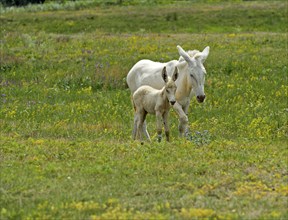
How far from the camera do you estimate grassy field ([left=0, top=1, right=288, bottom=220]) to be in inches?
382

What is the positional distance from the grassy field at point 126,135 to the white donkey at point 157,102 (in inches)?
22.9

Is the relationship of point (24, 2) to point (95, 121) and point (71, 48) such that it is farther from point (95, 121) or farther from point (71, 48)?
point (95, 121)

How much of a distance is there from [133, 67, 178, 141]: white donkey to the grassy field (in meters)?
0.58

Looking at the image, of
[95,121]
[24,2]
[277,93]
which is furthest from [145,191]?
[24,2]

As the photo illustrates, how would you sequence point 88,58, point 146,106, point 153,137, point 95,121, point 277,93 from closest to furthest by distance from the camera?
point 146,106, point 153,137, point 95,121, point 277,93, point 88,58

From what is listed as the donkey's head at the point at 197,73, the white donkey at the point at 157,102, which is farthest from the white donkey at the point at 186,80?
the white donkey at the point at 157,102

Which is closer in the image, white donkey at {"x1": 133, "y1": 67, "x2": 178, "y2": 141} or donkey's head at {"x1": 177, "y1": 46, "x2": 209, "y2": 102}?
white donkey at {"x1": 133, "y1": 67, "x2": 178, "y2": 141}

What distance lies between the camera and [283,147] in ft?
44.7

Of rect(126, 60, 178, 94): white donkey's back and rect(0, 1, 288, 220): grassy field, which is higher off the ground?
rect(126, 60, 178, 94): white donkey's back

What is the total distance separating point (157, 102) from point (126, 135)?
209 centimetres

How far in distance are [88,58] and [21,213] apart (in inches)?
783

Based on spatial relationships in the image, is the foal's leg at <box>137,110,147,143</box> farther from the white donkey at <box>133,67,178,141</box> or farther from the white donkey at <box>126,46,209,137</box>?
the white donkey at <box>126,46,209,137</box>

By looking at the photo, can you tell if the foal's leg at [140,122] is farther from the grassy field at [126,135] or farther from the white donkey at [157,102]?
the grassy field at [126,135]

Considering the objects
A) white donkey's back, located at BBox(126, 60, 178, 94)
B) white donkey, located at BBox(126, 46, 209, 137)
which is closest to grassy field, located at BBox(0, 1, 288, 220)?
white donkey, located at BBox(126, 46, 209, 137)
